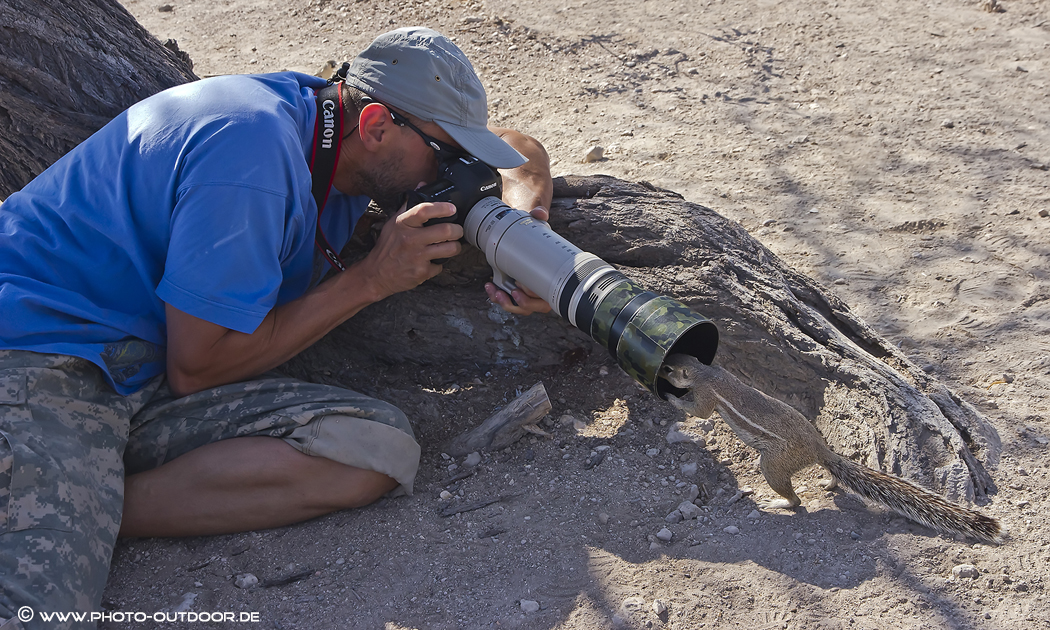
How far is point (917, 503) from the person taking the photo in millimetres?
2225

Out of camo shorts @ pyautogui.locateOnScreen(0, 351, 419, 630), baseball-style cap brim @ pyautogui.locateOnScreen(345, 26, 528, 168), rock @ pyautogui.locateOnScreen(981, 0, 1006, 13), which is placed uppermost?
baseball-style cap brim @ pyautogui.locateOnScreen(345, 26, 528, 168)

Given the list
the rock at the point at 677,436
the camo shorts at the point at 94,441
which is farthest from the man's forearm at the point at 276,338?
the rock at the point at 677,436

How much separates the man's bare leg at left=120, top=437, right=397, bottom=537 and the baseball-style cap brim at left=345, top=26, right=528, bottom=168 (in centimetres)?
109

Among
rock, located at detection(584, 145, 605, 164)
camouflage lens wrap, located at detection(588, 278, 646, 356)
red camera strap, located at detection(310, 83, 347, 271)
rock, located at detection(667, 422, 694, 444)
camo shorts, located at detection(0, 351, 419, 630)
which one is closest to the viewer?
camo shorts, located at detection(0, 351, 419, 630)

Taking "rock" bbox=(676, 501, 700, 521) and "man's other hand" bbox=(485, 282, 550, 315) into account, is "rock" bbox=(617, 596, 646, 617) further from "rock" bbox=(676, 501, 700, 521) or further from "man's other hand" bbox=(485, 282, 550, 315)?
"man's other hand" bbox=(485, 282, 550, 315)

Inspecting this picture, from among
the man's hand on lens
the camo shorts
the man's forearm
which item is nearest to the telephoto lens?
the man's hand on lens

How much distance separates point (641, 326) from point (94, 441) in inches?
62.4

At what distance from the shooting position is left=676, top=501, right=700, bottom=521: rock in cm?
242

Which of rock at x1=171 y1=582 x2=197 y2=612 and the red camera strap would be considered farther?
the red camera strap

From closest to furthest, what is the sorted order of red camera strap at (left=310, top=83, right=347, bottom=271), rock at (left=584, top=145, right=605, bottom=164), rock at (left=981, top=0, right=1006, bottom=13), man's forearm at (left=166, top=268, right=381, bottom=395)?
1. man's forearm at (left=166, top=268, right=381, bottom=395)
2. red camera strap at (left=310, top=83, right=347, bottom=271)
3. rock at (left=584, top=145, right=605, bottom=164)
4. rock at (left=981, top=0, right=1006, bottom=13)

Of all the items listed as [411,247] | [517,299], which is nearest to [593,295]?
[517,299]

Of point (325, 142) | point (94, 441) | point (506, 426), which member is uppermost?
point (325, 142)

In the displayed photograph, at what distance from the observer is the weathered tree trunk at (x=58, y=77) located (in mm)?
2938

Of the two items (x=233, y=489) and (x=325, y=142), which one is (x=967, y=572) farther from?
(x=325, y=142)
